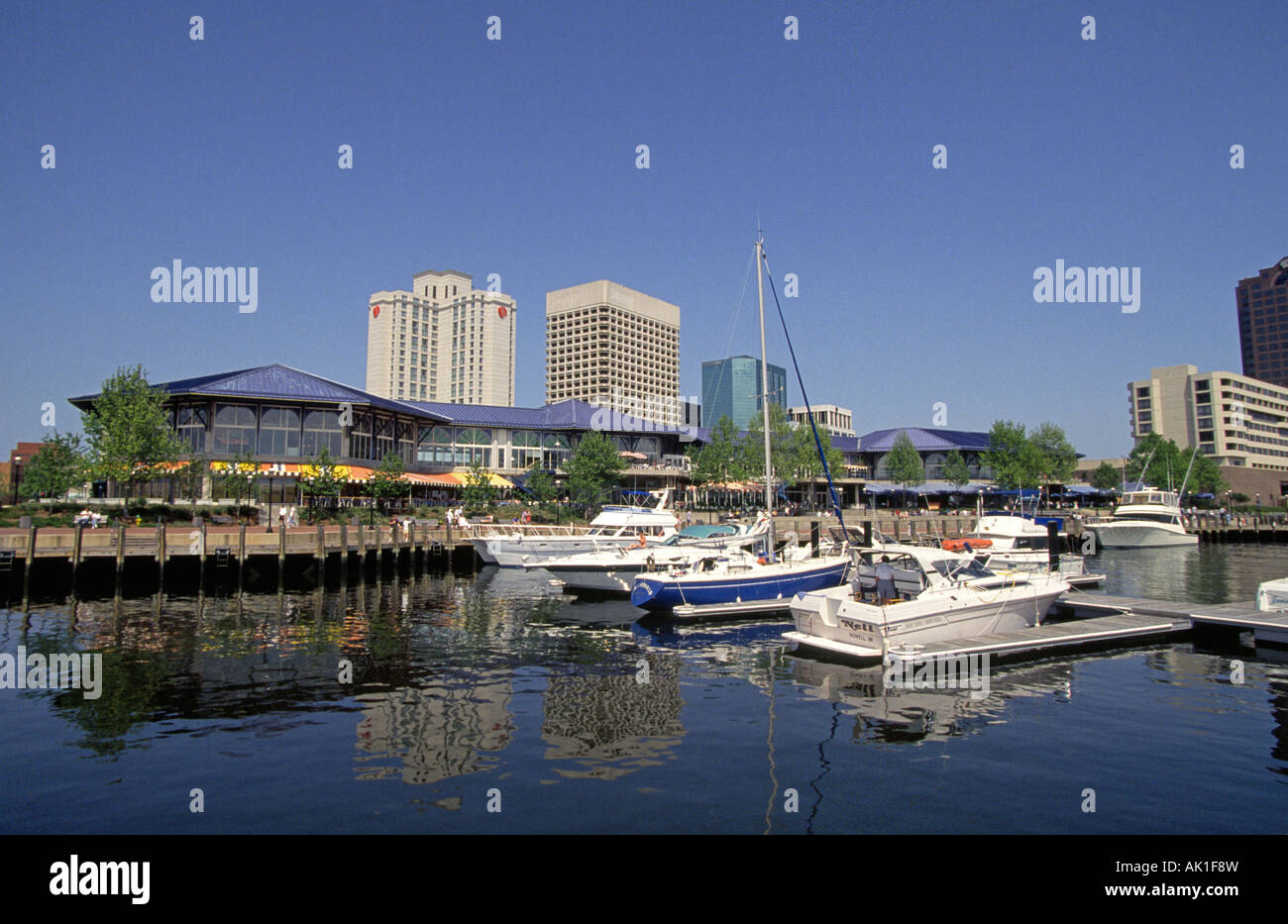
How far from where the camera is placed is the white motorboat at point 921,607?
19656 millimetres

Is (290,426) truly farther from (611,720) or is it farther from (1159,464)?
(1159,464)

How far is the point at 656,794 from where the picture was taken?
10.9 m

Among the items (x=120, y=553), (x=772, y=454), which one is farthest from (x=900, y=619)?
(x=772, y=454)

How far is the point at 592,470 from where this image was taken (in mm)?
71188

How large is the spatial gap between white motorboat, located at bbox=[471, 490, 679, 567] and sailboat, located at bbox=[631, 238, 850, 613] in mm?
14586

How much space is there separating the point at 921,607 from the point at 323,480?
4553cm

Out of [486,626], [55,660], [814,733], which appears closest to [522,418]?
[486,626]

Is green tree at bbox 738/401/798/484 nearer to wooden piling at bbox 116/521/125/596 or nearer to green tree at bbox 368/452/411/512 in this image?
green tree at bbox 368/452/411/512

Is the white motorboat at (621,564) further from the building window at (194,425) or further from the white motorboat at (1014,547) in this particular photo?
the building window at (194,425)

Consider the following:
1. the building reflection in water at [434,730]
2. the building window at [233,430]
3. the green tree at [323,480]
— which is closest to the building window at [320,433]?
the building window at [233,430]

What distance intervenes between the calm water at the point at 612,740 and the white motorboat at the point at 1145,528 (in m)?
51.1
